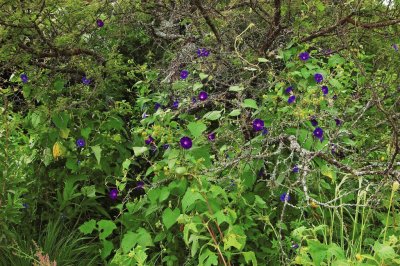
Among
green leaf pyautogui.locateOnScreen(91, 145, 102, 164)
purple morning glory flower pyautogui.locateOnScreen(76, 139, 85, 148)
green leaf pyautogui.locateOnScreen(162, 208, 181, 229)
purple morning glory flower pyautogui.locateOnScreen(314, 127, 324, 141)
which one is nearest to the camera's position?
green leaf pyautogui.locateOnScreen(162, 208, 181, 229)

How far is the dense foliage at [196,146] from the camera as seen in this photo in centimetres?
231

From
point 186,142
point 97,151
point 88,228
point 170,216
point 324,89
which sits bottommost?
point 88,228

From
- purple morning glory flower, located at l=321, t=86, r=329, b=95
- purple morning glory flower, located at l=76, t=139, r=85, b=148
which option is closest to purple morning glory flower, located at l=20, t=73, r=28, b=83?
purple morning glory flower, located at l=76, t=139, r=85, b=148

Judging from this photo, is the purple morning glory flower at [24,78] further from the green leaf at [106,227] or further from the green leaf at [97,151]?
the green leaf at [106,227]

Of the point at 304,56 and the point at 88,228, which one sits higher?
the point at 304,56

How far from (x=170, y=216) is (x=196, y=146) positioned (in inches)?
13.4

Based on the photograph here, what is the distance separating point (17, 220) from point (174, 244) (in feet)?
2.55

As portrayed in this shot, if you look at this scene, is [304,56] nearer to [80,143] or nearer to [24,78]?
[80,143]

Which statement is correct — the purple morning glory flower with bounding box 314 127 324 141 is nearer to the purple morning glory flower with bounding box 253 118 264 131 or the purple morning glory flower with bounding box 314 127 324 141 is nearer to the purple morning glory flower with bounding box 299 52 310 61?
the purple morning glory flower with bounding box 253 118 264 131

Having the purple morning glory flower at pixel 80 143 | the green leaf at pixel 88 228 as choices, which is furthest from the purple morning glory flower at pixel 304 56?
the green leaf at pixel 88 228

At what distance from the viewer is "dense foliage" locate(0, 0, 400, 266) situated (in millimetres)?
2314

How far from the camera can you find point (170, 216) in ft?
7.50

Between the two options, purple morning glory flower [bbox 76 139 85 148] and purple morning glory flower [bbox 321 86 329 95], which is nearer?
purple morning glory flower [bbox 321 86 329 95]

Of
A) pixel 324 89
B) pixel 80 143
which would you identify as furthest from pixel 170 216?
pixel 324 89
